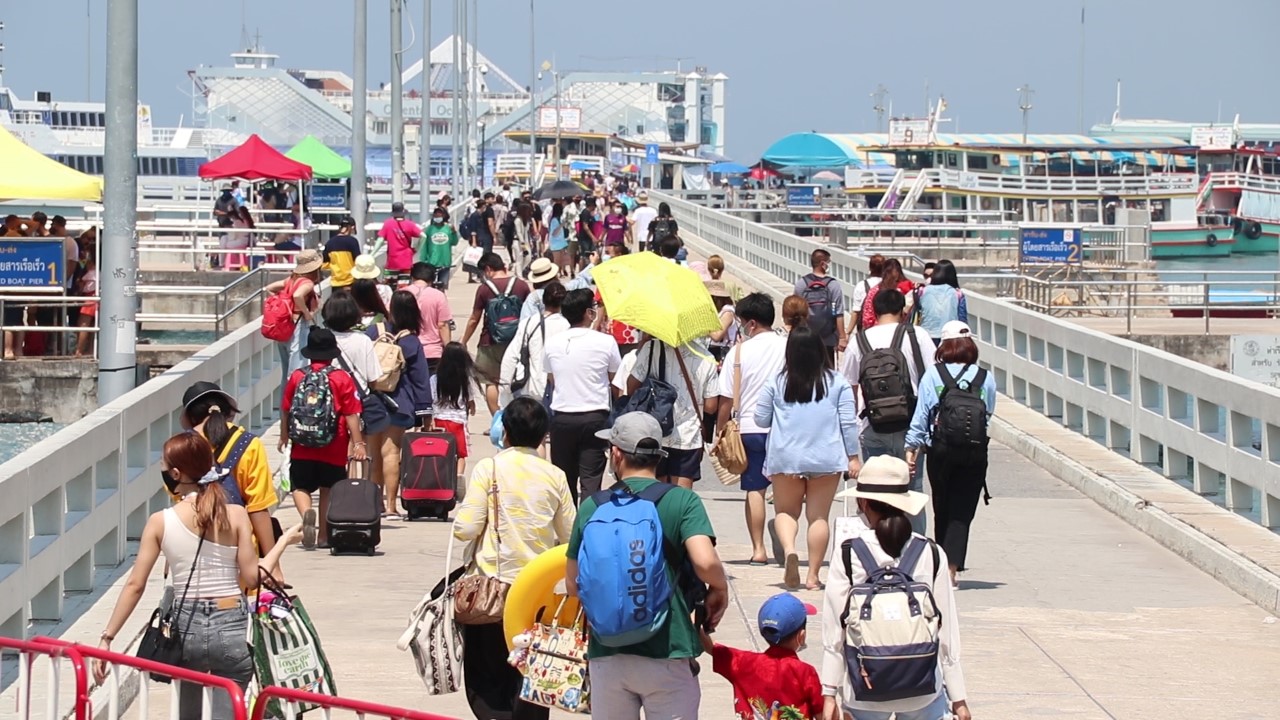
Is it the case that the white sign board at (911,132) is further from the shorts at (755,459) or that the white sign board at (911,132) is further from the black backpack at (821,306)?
the shorts at (755,459)

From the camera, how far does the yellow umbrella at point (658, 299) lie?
10602mm

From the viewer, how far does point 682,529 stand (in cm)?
611

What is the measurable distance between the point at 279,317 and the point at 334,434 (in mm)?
4909

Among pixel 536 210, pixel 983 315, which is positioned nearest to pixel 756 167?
pixel 536 210

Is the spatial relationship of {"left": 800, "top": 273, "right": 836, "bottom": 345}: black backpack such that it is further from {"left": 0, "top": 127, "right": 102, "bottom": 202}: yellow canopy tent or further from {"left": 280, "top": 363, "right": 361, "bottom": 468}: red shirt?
{"left": 0, "top": 127, "right": 102, "bottom": 202}: yellow canopy tent

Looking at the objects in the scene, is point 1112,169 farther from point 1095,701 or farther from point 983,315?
point 1095,701

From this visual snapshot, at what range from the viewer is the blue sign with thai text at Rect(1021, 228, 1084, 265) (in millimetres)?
38500

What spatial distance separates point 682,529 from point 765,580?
531cm

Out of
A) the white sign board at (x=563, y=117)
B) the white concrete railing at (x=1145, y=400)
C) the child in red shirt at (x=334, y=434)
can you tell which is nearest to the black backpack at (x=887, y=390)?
the white concrete railing at (x=1145, y=400)

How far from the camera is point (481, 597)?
7250 mm

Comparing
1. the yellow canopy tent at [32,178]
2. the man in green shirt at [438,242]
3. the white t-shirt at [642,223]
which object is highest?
the yellow canopy tent at [32,178]

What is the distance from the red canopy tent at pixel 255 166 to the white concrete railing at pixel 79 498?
24.5m

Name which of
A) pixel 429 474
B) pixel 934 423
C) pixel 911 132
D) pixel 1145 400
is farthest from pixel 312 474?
pixel 911 132

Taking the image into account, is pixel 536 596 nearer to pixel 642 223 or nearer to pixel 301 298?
pixel 301 298
